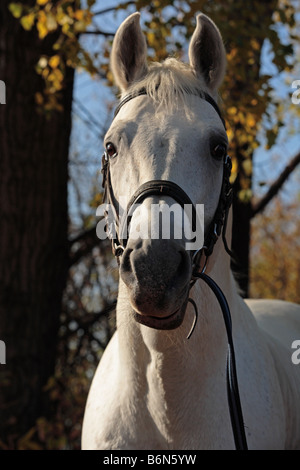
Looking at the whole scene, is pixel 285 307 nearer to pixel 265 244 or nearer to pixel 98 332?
pixel 98 332

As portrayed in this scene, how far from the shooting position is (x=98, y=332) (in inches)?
Answer: 293

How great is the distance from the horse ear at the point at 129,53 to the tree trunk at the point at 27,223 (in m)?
3.30

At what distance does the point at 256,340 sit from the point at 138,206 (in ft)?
4.10

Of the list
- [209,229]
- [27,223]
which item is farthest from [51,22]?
[209,229]

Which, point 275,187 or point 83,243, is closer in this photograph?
point 83,243

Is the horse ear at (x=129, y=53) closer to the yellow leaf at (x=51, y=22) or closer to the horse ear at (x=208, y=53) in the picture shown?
the horse ear at (x=208, y=53)

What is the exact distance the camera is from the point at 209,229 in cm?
233

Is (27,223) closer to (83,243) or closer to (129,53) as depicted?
(83,243)

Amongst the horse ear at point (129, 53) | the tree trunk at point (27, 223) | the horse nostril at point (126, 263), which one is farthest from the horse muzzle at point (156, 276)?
the tree trunk at point (27, 223)

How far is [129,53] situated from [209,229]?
0.97m

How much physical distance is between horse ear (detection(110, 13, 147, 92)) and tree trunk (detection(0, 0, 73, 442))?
3.30 metres

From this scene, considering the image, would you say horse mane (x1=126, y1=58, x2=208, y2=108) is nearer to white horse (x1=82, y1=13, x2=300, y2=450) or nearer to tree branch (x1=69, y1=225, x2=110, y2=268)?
white horse (x1=82, y1=13, x2=300, y2=450)

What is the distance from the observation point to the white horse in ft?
6.48

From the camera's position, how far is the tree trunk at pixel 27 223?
5527 mm
